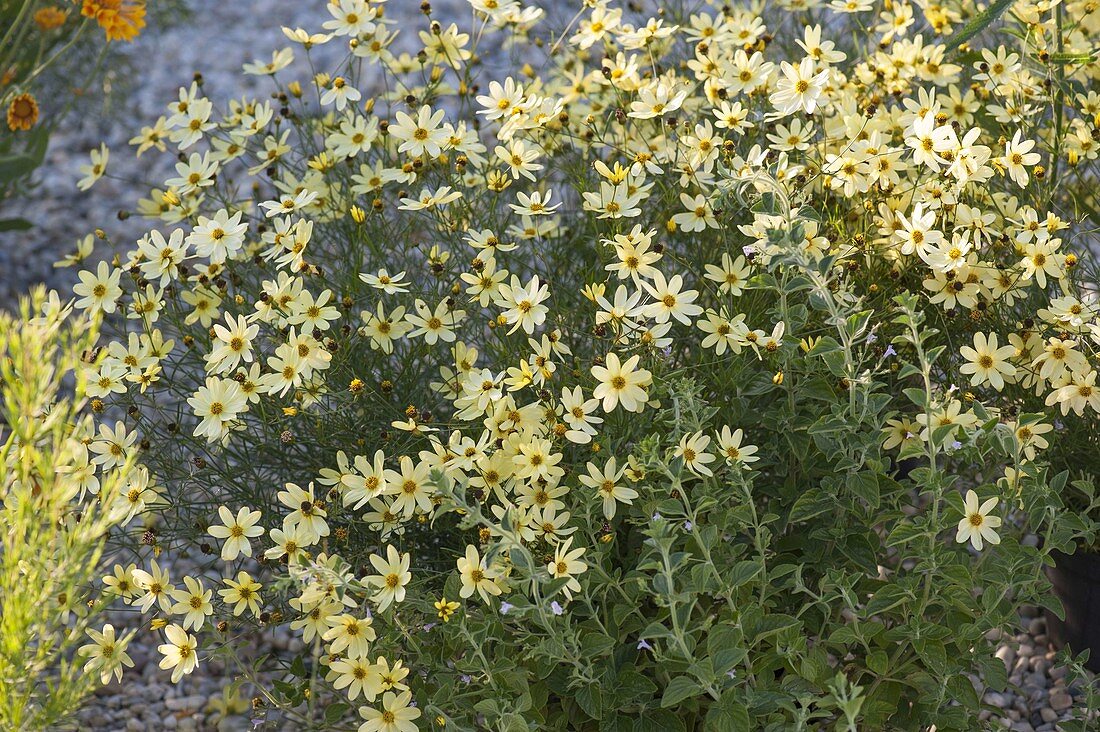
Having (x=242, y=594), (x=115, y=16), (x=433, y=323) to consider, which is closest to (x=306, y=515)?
(x=242, y=594)

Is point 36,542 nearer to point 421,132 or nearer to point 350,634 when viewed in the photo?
point 350,634

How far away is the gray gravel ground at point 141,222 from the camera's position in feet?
8.08

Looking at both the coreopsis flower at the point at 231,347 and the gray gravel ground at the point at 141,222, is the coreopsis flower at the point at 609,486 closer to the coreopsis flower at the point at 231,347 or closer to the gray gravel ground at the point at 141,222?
the coreopsis flower at the point at 231,347

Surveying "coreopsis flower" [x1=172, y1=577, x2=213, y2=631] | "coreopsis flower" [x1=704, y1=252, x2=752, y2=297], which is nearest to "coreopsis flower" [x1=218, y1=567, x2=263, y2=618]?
"coreopsis flower" [x1=172, y1=577, x2=213, y2=631]

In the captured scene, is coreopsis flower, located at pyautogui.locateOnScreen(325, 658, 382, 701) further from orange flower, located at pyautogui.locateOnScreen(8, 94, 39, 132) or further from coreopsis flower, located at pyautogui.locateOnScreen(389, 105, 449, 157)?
orange flower, located at pyautogui.locateOnScreen(8, 94, 39, 132)

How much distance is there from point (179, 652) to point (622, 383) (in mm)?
838

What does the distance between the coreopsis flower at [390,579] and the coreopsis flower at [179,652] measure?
33 cm

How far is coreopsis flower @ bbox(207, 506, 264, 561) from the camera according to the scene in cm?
185

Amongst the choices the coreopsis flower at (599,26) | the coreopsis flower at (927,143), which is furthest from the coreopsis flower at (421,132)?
the coreopsis flower at (927,143)

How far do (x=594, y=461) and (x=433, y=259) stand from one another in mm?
468

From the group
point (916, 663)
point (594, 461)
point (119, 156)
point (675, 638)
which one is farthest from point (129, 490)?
point (119, 156)

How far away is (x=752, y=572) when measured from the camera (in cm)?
172

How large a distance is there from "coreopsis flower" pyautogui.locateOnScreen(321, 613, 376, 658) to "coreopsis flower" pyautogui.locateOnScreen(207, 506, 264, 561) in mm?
199

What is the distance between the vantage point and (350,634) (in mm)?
1786
